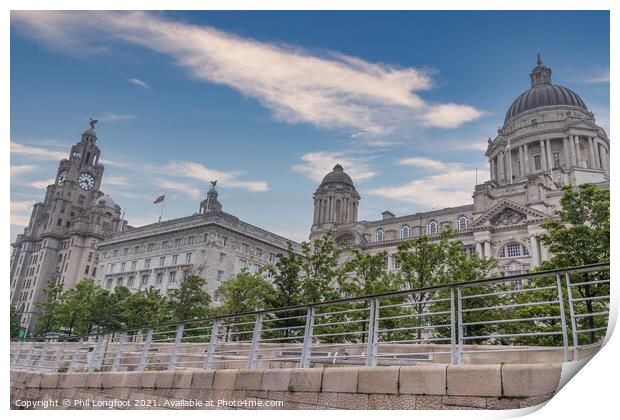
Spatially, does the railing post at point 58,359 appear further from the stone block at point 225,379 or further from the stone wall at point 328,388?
the stone block at point 225,379

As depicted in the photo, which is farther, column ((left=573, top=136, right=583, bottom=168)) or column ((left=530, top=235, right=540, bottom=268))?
column ((left=573, top=136, right=583, bottom=168))

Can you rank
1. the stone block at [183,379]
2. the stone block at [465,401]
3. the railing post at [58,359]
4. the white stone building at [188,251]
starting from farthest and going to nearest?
the white stone building at [188,251] → the railing post at [58,359] → the stone block at [183,379] → the stone block at [465,401]

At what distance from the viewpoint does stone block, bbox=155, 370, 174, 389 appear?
9.30 metres

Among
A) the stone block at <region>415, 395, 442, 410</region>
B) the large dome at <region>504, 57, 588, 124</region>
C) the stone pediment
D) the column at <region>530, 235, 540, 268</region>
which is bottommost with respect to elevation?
the stone block at <region>415, 395, 442, 410</region>

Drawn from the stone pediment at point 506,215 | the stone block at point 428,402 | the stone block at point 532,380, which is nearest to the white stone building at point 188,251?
the stone pediment at point 506,215

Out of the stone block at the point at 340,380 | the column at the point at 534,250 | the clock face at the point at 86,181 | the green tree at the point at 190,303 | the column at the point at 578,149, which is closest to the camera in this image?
the stone block at the point at 340,380

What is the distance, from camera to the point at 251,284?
40.7 m

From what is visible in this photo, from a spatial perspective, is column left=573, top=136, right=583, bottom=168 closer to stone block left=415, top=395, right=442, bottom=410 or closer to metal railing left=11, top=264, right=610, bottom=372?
metal railing left=11, top=264, right=610, bottom=372

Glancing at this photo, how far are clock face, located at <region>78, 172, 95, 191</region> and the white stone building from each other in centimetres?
3815

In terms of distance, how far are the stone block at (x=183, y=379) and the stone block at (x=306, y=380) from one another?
2.39 m

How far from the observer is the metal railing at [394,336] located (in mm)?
6965

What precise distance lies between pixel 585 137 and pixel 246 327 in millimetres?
55521

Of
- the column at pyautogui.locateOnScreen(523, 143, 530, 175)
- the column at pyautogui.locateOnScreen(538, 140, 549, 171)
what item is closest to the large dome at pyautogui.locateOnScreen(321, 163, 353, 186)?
the column at pyautogui.locateOnScreen(523, 143, 530, 175)

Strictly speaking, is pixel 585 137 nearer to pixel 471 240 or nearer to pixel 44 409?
pixel 471 240
